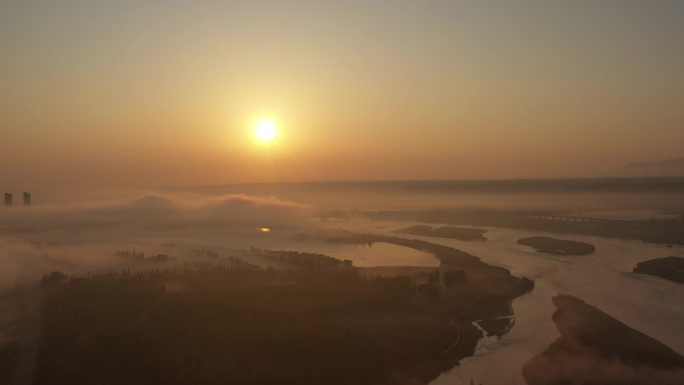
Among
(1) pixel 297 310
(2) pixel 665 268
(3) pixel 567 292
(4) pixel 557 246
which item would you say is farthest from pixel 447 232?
(1) pixel 297 310

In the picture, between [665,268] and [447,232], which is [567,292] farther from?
[447,232]

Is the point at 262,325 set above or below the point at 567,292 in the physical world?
above

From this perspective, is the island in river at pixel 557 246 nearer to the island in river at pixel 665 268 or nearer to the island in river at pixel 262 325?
the island in river at pixel 665 268

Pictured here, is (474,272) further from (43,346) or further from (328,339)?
(43,346)

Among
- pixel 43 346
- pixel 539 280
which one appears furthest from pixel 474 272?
pixel 43 346

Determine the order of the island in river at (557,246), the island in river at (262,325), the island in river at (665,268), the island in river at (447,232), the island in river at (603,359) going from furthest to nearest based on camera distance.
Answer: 1. the island in river at (447,232)
2. the island in river at (557,246)
3. the island in river at (665,268)
4. the island in river at (603,359)
5. the island in river at (262,325)

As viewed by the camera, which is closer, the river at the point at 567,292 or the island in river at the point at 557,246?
the river at the point at 567,292

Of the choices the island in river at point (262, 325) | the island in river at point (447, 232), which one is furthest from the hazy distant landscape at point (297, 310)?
the island in river at point (447, 232)
